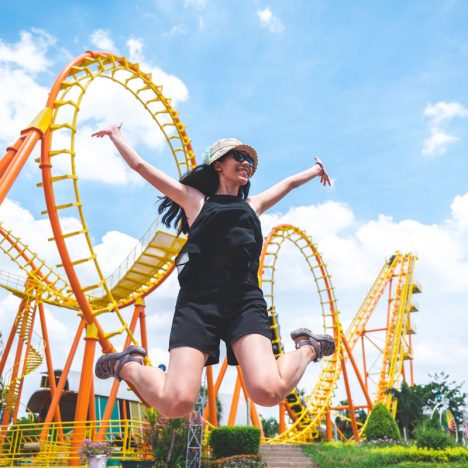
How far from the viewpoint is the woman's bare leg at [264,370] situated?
246 cm

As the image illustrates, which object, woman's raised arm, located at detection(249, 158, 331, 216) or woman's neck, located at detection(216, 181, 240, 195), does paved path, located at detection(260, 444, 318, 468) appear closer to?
woman's raised arm, located at detection(249, 158, 331, 216)

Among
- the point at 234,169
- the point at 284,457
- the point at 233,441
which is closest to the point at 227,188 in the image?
the point at 234,169

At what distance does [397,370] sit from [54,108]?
22061mm

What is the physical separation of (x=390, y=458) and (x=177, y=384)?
13.9m

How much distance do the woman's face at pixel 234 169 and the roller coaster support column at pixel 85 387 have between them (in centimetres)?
1143

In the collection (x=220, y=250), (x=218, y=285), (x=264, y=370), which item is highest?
(x=220, y=250)

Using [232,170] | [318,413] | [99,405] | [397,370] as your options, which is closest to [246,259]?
[232,170]

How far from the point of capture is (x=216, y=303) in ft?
8.73

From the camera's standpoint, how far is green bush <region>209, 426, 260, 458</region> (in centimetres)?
1501

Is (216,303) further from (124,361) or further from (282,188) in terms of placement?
(282,188)

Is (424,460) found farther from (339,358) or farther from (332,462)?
(339,358)

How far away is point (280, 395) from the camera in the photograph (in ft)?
8.29

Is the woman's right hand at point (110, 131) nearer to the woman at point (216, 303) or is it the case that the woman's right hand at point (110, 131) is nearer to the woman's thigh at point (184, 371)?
the woman at point (216, 303)

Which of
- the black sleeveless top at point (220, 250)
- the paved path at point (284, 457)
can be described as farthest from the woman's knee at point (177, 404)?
the paved path at point (284, 457)
